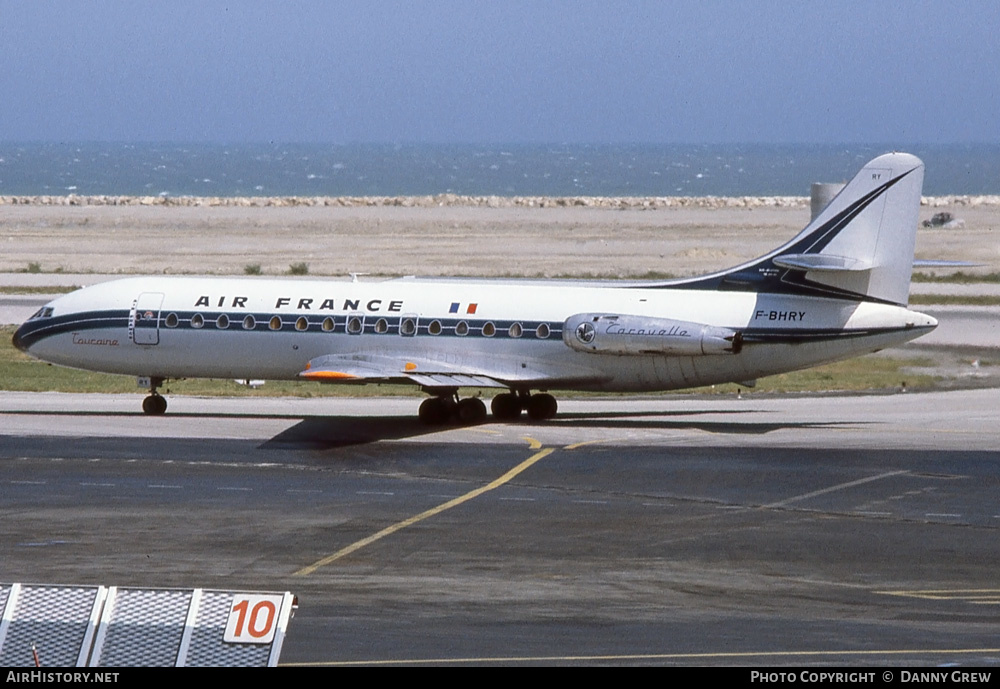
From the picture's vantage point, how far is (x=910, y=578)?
78.7ft

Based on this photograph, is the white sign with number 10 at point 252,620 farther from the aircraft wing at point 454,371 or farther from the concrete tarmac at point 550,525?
the aircraft wing at point 454,371

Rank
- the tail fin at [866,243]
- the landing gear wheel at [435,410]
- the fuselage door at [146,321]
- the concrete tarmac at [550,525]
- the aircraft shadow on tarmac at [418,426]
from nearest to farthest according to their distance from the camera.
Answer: the concrete tarmac at [550,525] → the aircraft shadow on tarmac at [418,426] → the tail fin at [866,243] → the landing gear wheel at [435,410] → the fuselage door at [146,321]

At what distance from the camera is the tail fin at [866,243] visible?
3869cm

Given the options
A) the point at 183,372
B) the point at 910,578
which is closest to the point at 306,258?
the point at 183,372

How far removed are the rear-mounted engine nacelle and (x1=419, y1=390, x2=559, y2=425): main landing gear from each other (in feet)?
10.2

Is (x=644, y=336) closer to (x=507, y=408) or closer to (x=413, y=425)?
(x=507, y=408)

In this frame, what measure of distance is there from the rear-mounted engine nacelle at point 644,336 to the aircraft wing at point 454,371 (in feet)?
3.02

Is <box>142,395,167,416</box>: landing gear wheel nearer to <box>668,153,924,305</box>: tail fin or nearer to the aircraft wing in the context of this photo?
the aircraft wing

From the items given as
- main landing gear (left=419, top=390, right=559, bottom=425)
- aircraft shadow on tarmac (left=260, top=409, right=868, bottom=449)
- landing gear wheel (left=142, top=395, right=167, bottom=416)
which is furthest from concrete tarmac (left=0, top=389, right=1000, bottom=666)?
main landing gear (left=419, top=390, right=559, bottom=425)

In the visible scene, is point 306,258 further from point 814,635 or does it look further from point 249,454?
point 814,635

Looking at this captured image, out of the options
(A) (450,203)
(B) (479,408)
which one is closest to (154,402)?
(B) (479,408)

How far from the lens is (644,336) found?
39.2 m

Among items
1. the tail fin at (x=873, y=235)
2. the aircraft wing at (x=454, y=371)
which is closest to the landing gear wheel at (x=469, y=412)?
the aircraft wing at (x=454, y=371)
